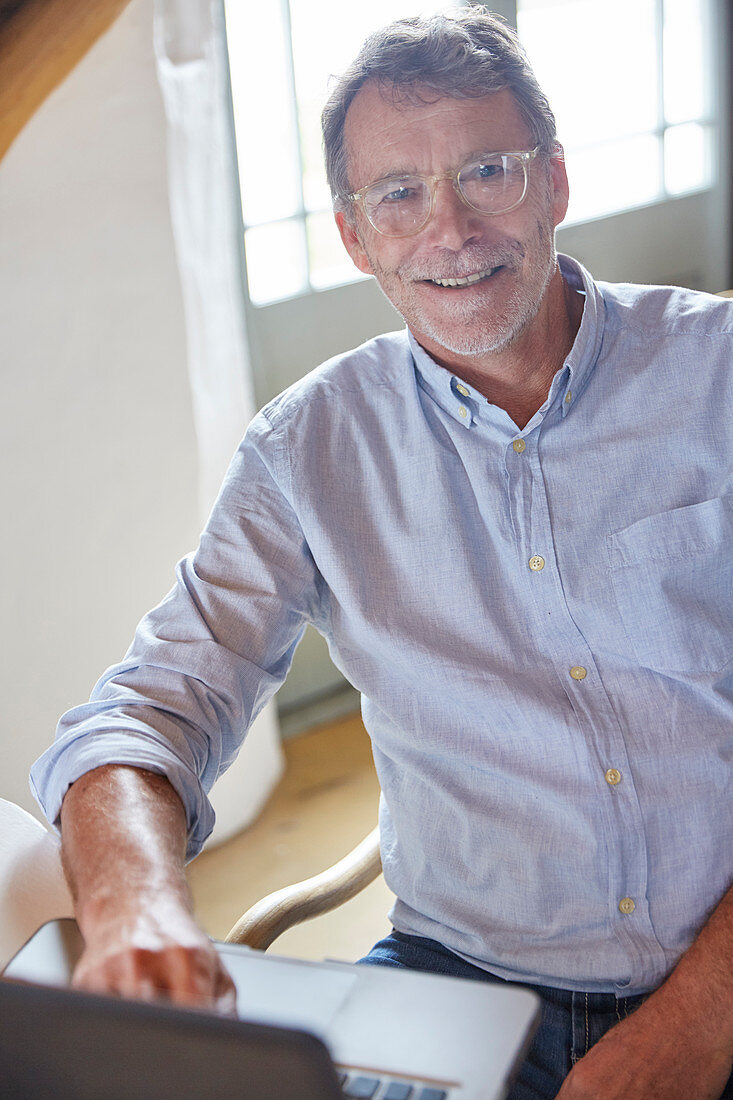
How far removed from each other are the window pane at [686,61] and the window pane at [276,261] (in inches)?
58.9

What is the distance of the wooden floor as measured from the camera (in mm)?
2152

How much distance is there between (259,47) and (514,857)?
6.38 feet

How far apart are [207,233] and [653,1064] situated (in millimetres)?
1661

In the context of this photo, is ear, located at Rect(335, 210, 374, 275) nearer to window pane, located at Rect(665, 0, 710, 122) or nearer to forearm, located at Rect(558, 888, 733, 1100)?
forearm, located at Rect(558, 888, 733, 1100)

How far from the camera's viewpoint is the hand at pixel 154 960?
66 cm

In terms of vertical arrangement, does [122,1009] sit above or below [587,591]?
above

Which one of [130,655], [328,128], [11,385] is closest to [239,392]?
[11,385]

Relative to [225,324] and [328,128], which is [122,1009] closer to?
[328,128]

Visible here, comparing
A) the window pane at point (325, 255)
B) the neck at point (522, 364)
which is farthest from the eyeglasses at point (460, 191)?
the window pane at point (325, 255)

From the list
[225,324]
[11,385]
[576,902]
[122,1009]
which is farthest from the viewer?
[225,324]

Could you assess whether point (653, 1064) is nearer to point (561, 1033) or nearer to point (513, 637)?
point (561, 1033)

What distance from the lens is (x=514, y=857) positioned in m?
1.10

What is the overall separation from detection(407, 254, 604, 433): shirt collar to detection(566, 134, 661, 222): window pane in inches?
79.8

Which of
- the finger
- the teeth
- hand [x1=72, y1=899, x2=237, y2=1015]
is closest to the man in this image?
the teeth
